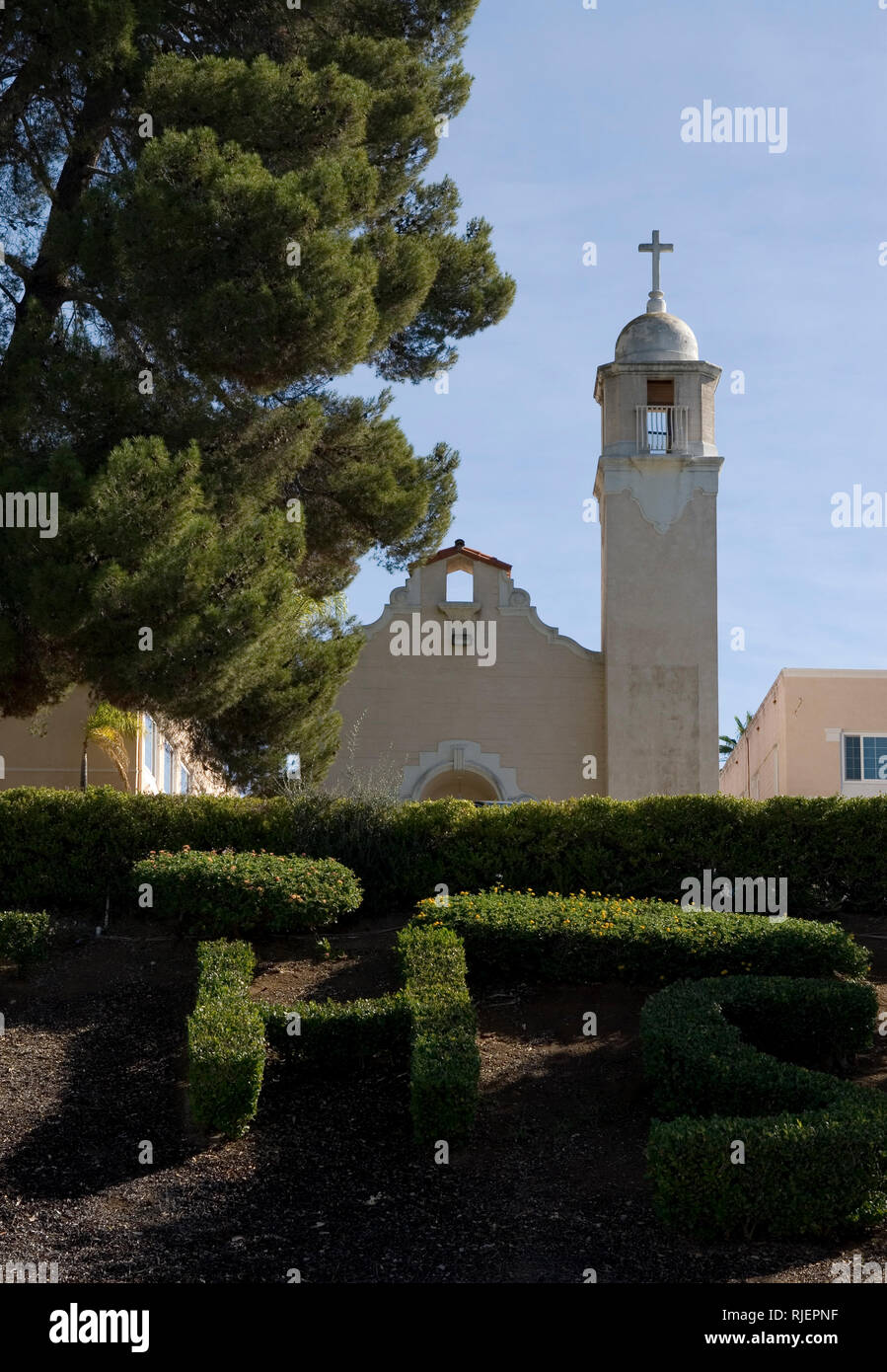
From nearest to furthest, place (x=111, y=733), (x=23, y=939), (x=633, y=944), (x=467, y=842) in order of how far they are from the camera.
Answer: (x=633, y=944) → (x=23, y=939) → (x=467, y=842) → (x=111, y=733)

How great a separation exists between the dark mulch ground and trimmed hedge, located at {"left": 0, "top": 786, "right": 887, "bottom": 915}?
1761 mm

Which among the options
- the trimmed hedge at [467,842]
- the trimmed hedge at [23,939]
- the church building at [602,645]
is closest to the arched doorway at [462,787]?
the church building at [602,645]

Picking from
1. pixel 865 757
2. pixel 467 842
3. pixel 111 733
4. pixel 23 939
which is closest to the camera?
pixel 23 939

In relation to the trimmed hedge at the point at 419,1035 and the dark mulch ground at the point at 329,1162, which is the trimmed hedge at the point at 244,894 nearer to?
the dark mulch ground at the point at 329,1162

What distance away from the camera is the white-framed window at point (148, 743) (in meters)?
21.1

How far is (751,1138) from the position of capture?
8.88 metres

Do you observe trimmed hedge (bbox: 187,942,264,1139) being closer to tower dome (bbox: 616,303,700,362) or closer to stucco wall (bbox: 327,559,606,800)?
stucco wall (bbox: 327,559,606,800)

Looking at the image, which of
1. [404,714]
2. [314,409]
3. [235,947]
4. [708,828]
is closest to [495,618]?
[404,714]

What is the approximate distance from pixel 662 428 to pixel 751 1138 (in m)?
25.5

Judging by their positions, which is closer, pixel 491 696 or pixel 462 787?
pixel 491 696

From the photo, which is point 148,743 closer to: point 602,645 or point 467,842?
point 467,842

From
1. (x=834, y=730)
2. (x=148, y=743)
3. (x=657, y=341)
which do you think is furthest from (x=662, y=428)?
(x=148, y=743)

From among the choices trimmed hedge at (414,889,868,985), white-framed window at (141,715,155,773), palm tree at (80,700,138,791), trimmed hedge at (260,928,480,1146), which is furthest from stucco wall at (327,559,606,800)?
trimmed hedge at (260,928,480,1146)

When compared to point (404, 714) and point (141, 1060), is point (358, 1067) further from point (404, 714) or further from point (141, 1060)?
point (404, 714)
